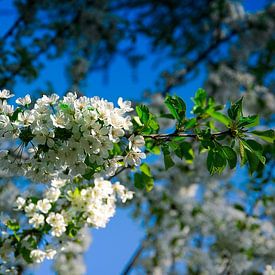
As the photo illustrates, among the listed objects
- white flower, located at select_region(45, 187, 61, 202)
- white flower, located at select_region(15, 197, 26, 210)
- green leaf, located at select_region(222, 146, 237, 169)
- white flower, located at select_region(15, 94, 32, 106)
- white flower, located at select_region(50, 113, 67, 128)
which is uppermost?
green leaf, located at select_region(222, 146, 237, 169)

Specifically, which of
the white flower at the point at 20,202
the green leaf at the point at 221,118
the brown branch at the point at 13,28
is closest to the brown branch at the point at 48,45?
the brown branch at the point at 13,28

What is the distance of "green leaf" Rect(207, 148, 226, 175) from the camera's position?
1567 millimetres

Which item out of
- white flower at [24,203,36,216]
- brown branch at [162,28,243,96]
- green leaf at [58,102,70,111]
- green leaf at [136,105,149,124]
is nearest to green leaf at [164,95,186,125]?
green leaf at [136,105,149,124]

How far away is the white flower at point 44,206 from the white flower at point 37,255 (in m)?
0.17

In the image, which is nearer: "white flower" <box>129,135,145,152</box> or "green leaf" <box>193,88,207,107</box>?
"white flower" <box>129,135,145,152</box>

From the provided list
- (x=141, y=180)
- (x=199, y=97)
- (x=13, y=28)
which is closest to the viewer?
(x=141, y=180)

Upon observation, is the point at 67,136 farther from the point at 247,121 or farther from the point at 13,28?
the point at 13,28

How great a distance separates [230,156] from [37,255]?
3.30 ft

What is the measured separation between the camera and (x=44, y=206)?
210 centimetres

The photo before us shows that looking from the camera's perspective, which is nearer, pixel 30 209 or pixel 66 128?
pixel 66 128

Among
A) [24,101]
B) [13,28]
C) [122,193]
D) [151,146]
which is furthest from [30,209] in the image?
[13,28]

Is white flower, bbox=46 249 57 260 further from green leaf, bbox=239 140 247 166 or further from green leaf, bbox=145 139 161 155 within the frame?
green leaf, bbox=239 140 247 166

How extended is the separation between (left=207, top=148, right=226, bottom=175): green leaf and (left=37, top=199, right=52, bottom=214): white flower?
0.82 meters

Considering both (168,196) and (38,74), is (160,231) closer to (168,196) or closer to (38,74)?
(168,196)
